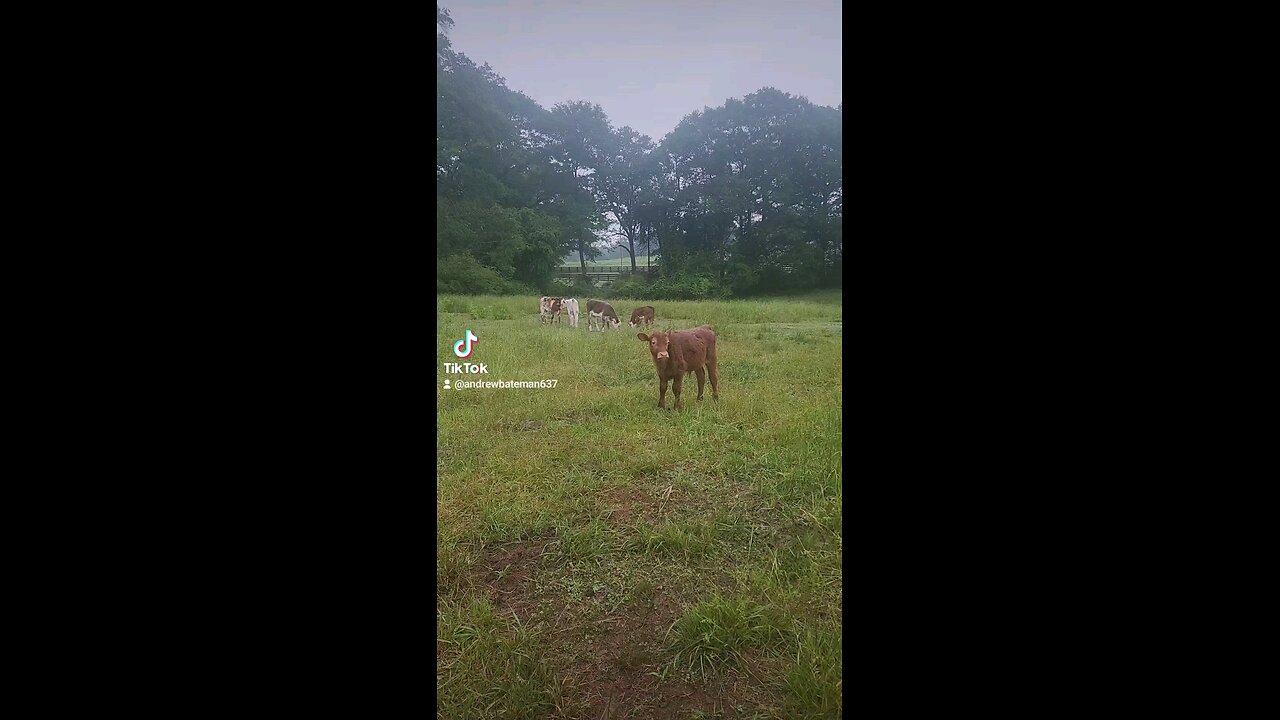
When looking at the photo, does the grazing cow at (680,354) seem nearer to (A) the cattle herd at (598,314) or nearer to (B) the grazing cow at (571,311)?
(A) the cattle herd at (598,314)

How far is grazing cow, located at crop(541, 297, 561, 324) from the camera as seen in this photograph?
183 centimetres

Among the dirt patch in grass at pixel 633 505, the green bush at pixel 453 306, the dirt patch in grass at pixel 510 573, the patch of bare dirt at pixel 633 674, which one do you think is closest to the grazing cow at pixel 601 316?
the green bush at pixel 453 306

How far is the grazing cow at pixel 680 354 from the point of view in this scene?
1.82m

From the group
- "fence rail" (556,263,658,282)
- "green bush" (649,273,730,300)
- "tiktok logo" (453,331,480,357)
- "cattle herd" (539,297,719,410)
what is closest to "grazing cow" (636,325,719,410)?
"cattle herd" (539,297,719,410)

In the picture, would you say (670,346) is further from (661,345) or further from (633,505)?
(633,505)

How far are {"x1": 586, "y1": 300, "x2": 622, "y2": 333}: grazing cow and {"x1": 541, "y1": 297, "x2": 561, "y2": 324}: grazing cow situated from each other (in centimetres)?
11

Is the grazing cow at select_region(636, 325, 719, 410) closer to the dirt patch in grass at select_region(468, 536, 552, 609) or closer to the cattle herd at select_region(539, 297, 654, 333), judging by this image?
the cattle herd at select_region(539, 297, 654, 333)

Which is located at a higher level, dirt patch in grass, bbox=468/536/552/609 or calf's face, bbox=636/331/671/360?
calf's face, bbox=636/331/671/360

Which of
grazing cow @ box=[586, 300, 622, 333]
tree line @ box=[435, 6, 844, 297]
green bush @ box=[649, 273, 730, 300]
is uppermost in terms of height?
tree line @ box=[435, 6, 844, 297]

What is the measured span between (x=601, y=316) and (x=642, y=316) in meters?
0.15

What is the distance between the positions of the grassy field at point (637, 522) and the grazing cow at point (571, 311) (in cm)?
5

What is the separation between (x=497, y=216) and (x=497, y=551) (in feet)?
3.63

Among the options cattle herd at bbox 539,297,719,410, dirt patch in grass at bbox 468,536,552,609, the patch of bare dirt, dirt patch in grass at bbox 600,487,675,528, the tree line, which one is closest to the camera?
the patch of bare dirt
